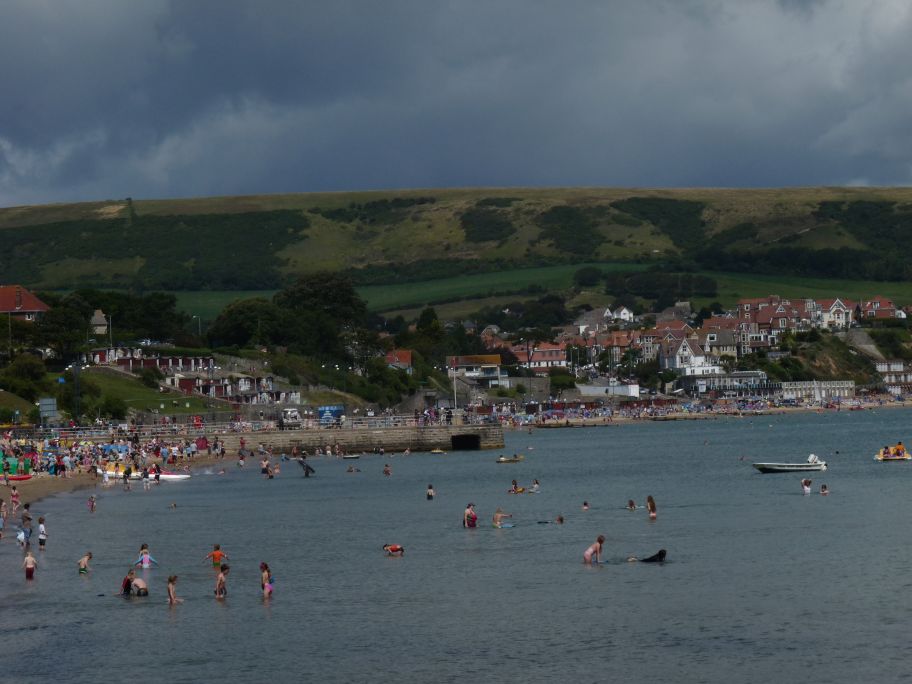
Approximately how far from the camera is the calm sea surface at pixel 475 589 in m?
33.5

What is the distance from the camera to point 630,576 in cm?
4425

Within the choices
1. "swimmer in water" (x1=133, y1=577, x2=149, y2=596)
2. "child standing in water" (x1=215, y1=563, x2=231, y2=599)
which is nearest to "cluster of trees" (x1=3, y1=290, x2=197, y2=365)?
"swimmer in water" (x1=133, y1=577, x2=149, y2=596)

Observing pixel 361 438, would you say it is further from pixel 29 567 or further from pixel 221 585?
pixel 221 585

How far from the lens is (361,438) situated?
357 feet

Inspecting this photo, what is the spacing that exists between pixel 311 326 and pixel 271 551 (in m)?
123

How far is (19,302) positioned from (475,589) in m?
122

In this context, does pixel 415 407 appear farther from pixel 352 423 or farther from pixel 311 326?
pixel 352 423

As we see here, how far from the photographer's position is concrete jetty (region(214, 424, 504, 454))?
352ft

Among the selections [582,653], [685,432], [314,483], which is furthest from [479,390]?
[582,653]

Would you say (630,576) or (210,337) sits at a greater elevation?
(210,337)

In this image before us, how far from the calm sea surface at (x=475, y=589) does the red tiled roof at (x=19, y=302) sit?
83.2m

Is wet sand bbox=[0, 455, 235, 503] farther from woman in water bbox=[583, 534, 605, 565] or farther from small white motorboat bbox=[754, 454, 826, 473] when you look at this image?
small white motorboat bbox=[754, 454, 826, 473]

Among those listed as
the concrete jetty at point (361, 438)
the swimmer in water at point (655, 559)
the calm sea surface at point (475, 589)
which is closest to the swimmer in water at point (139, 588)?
the calm sea surface at point (475, 589)

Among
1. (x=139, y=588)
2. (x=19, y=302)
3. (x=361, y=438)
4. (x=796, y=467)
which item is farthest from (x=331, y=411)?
(x=139, y=588)
